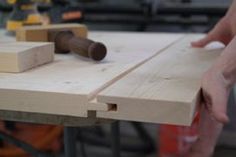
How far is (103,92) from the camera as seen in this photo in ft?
2.00

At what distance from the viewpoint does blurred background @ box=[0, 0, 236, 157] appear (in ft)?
5.98

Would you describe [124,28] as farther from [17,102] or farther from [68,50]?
[17,102]

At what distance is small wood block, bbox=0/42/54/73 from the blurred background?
0.84 meters

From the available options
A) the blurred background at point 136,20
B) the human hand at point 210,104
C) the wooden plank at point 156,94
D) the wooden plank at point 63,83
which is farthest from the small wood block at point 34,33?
the blurred background at point 136,20

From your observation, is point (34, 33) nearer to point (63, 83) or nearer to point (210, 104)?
point (63, 83)

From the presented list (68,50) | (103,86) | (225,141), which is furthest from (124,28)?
(103,86)

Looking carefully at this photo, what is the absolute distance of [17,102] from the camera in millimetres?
636

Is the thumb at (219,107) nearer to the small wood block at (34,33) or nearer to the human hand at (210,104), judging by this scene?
the human hand at (210,104)

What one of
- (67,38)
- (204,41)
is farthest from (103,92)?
(204,41)

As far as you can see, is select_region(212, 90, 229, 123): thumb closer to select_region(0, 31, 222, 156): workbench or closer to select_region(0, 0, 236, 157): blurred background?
select_region(0, 31, 222, 156): workbench

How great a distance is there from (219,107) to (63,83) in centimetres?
27

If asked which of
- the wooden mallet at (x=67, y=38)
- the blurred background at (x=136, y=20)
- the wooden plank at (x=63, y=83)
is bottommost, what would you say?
the blurred background at (x=136, y=20)

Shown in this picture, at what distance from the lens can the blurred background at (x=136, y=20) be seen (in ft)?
5.98

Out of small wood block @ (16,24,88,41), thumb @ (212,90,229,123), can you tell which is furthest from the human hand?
small wood block @ (16,24,88,41)
